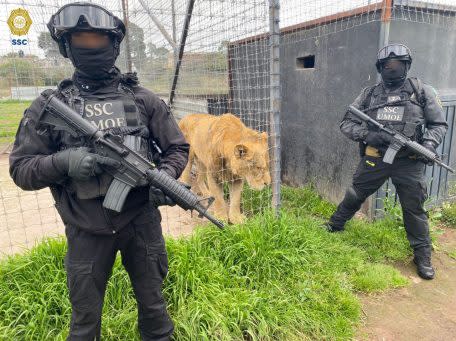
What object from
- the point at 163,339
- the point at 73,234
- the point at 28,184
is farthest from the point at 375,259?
the point at 28,184

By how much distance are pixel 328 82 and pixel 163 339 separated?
4.20 meters

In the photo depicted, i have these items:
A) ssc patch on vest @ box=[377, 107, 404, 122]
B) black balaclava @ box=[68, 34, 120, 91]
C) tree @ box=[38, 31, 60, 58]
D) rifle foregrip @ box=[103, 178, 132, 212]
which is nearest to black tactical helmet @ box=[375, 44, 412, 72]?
ssc patch on vest @ box=[377, 107, 404, 122]

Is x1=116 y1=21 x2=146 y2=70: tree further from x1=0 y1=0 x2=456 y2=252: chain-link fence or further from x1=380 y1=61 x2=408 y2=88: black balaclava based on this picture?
x1=380 y1=61 x2=408 y2=88: black balaclava

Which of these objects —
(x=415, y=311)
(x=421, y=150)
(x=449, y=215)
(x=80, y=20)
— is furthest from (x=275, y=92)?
(x=449, y=215)

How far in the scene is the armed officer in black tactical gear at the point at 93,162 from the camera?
2.04 m

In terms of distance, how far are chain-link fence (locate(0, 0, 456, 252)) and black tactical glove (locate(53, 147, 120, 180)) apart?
2121 mm

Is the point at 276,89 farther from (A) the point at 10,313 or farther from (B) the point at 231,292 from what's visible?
(A) the point at 10,313

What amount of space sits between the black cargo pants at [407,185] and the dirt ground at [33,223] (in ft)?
6.95

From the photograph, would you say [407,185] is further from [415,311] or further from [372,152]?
[415,311]

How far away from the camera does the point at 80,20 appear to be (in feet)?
6.59

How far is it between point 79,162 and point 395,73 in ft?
11.0

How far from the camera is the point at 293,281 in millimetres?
3504

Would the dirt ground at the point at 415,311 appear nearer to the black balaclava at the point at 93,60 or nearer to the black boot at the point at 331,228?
the black boot at the point at 331,228

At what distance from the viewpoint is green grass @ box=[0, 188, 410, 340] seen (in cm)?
284
